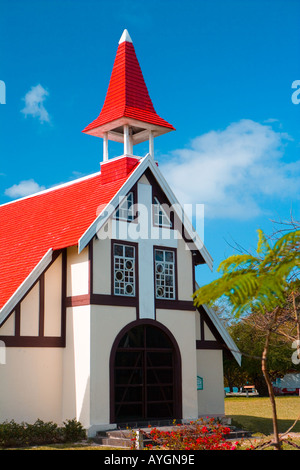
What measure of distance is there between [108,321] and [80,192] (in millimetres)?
5847

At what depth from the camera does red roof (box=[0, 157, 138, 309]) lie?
2030cm

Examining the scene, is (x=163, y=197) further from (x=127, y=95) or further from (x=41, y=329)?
(x=41, y=329)

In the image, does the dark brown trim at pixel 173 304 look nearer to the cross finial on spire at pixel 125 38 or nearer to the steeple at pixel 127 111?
the steeple at pixel 127 111

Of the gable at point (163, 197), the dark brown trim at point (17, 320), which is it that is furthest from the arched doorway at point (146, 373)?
the gable at point (163, 197)

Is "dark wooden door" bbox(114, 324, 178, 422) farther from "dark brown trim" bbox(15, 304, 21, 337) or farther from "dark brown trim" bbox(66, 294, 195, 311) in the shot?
"dark brown trim" bbox(15, 304, 21, 337)

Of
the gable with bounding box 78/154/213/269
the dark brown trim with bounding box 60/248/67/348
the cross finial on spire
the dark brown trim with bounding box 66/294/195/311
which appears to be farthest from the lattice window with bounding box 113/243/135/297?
the cross finial on spire

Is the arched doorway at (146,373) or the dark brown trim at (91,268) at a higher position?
the dark brown trim at (91,268)

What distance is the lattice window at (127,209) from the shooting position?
68.2 feet

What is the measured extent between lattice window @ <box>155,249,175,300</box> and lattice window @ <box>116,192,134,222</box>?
5.27ft

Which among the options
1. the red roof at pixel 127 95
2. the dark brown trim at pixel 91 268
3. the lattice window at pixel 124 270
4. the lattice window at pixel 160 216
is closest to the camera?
the dark brown trim at pixel 91 268

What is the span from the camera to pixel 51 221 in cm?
2272

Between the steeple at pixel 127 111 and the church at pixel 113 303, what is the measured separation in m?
0.05

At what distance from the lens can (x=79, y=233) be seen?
19.9m
